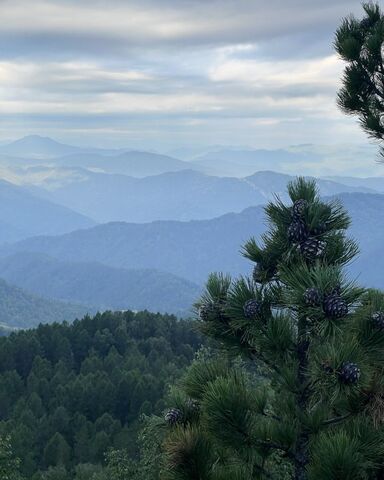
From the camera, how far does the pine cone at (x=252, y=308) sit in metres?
10.5

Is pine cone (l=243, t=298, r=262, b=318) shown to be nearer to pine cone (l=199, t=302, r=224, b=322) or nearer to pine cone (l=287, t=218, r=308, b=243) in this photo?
pine cone (l=199, t=302, r=224, b=322)

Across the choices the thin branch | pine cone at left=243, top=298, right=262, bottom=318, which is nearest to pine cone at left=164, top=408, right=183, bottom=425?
pine cone at left=243, top=298, right=262, bottom=318

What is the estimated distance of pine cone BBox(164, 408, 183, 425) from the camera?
10.7 m

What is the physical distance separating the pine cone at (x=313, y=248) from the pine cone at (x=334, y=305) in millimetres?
1539

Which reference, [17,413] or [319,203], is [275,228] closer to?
[319,203]

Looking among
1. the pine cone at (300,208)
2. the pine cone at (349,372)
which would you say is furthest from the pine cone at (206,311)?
the pine cone at (349,372)

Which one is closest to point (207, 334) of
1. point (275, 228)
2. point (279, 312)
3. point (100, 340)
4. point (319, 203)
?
point (279, 312)

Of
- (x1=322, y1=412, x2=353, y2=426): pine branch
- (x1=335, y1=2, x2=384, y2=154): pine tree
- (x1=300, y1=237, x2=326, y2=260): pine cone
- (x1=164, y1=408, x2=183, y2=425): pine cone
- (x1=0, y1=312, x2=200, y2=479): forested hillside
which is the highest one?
(x1=335, y1=2, x2=384, y2=154): pine tree

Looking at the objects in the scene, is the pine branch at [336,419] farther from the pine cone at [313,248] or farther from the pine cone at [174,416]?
the pine cone at [313,248]

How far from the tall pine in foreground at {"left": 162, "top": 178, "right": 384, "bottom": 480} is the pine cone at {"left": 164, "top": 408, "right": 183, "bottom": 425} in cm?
2

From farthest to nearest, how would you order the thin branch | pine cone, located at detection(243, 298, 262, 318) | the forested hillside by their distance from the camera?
the forested hillside → pine cone, located at detection(243, 298, 262, 318) → the thin branch

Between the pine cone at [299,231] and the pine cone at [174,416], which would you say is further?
the pine cone at [299,231]

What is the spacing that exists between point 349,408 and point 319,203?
10.9 feet

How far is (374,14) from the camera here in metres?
15.1
